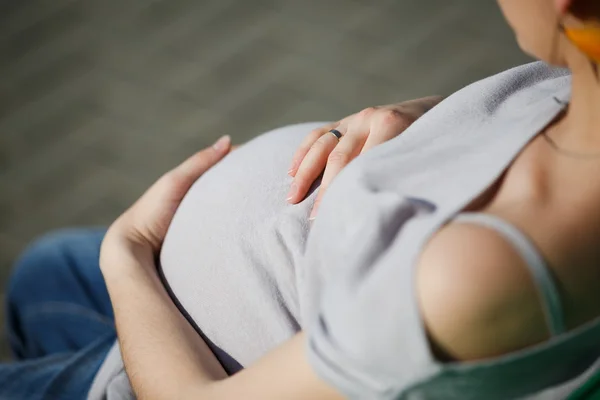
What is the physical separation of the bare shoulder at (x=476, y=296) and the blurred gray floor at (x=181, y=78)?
64.5 inches

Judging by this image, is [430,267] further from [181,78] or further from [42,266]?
[181,78]

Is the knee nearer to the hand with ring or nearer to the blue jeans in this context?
the blue jeans

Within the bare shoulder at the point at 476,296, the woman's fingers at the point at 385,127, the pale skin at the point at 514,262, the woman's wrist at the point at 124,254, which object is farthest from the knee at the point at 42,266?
the bare shoulder at the point at 476,296

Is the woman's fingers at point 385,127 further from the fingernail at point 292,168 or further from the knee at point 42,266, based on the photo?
the knee at point 42,266

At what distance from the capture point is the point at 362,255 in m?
0.73

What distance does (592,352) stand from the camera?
774 mm

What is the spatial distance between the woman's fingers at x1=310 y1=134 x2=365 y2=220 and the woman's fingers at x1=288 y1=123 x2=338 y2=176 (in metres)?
0.06

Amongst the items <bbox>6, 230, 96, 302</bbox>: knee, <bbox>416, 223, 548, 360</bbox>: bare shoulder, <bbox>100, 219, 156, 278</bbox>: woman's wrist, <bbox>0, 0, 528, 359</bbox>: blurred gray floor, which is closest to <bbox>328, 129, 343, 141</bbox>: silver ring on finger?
<bbox>100, 219, 156, 278</bbox>: woman's wrist

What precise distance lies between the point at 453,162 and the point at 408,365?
26cm

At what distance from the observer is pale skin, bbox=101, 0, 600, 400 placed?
2.18 ft

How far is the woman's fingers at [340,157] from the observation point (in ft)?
3.38

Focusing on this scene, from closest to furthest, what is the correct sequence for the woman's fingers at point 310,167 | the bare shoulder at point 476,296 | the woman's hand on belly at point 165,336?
the bare shoulder at point 476,296
the woman's hand on belly at point 165,336
the woman's fingers at point 310,167

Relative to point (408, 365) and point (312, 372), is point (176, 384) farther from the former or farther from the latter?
A: point (408, 365)

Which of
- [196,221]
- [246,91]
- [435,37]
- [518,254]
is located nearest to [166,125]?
[246,91]
